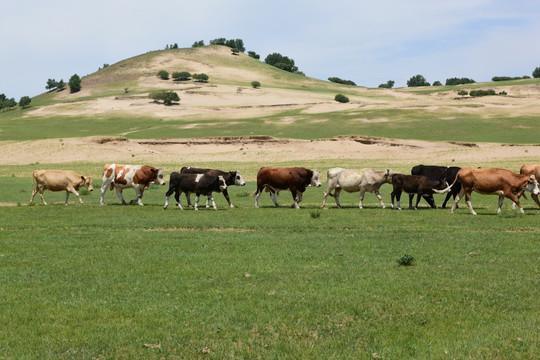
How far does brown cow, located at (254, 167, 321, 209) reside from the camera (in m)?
29.7

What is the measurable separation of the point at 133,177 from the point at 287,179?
8.03 meters

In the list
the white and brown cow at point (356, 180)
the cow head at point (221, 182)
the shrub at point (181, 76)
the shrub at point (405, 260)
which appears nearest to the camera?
the shrub at point (405, 260)

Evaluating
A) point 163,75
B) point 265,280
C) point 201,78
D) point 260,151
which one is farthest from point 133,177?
point 163,75

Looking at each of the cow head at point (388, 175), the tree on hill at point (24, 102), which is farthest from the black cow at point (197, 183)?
the tree on hill at point (24, 102)

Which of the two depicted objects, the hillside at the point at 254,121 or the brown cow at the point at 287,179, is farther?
the hillside at the point at 254,121

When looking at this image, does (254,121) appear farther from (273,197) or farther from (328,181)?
(328,181)

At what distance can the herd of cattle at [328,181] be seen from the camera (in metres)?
25.4

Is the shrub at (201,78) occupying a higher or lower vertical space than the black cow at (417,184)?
higher

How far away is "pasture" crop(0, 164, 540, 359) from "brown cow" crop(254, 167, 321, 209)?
28.2 feet

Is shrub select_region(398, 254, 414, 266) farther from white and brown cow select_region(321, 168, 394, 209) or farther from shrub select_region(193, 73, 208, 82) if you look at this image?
shrub select_region(193, 73, 208, 82)

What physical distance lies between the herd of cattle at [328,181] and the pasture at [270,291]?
428cm

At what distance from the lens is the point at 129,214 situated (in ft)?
83.8

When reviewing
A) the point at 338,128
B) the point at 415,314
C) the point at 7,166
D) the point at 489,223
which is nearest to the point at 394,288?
the point at 415,314

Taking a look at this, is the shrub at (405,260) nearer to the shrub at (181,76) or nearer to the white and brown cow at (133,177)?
the white and brown cow at (133,177)
